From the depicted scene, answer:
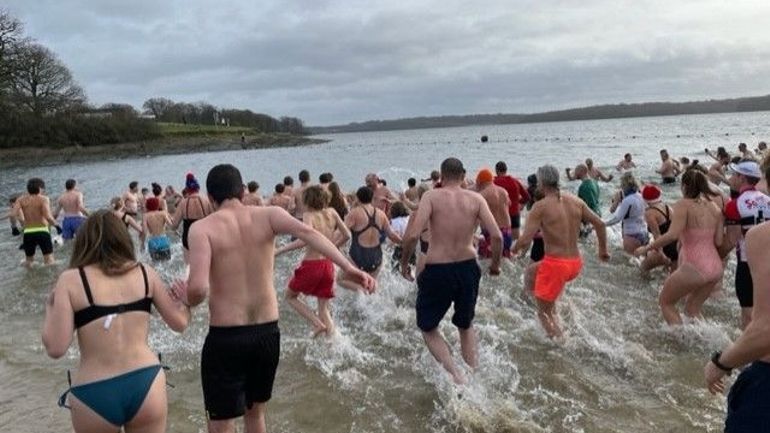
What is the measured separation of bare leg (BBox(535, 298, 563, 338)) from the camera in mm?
6574

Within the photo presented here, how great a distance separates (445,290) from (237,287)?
7.28ft

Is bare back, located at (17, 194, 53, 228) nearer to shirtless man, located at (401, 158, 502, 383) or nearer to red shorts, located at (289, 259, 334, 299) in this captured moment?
red shorts, located at (289, 259, 334, 299)

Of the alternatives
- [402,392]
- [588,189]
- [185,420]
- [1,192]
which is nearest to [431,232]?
[402,392]

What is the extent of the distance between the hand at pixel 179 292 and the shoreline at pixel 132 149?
62.6 metres

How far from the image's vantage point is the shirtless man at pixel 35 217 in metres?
11.5

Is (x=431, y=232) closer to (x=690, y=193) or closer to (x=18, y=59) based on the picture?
(x=690, y=193)

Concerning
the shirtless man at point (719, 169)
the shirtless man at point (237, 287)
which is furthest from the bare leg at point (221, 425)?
the shirtless man at point (719, 169)

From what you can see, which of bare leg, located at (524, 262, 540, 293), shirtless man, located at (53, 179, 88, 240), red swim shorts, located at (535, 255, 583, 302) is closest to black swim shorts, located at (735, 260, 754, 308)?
red swim shorts, located at (535, 255, 583, 302)

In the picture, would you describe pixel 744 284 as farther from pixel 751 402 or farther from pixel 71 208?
pixel 71 208

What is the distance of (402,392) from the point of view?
578cm

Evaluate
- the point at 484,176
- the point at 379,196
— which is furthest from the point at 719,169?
the point at 484,176

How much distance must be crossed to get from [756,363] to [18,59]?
68.6 metres

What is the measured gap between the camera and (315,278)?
693 cm

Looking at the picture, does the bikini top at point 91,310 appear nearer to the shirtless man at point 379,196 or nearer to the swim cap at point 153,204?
the swim cap at point 153,204
